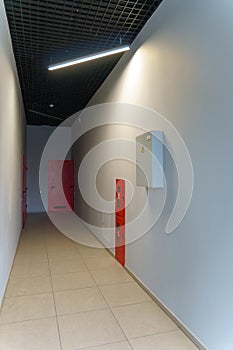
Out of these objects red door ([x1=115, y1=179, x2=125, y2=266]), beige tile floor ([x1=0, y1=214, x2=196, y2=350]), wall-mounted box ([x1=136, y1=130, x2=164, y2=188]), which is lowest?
beige tile floor ([x1=0, y1=214, x2=196, y2=350])

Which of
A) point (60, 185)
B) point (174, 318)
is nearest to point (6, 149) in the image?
point (174, 318)

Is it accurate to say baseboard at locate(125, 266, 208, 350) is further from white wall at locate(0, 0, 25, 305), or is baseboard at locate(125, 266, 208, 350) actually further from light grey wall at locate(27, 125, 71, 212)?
light grey wall at locate(27, 125, 71, 212)

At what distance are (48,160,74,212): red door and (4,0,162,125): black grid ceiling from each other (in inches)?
179

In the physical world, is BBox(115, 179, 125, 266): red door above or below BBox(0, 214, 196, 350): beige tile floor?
above

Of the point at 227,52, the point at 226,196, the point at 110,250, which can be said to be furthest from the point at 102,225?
the point at 227,52

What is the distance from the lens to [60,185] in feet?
32.6

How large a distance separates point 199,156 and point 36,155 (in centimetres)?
833

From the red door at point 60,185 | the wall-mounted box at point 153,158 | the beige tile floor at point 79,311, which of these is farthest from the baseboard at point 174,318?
the red door at point 60,185

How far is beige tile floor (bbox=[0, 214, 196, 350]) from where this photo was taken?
2193 millimetres

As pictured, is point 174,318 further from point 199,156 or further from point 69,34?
point 69,34

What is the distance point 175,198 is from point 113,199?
2.11m

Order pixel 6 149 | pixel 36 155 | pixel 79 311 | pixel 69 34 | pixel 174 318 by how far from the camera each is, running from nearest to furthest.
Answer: pixel 174 318
pixel 79 311
pixel 6 149
pixel 69 34
pixel 36 155

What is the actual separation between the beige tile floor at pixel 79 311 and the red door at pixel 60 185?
17.8 ft

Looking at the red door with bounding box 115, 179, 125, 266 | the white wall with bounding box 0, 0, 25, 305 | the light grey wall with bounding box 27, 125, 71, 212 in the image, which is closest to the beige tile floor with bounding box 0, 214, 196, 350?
the red door with bounding box 115, 179, 125, 266
